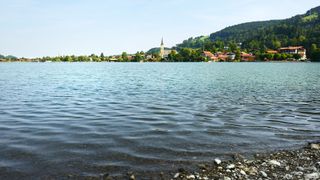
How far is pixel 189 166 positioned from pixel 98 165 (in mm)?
3766

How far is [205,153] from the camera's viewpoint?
14672mm

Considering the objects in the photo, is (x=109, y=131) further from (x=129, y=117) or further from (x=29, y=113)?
(x=29, y=113)

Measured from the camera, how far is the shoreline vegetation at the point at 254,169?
450 inches

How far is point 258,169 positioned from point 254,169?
0.19 m

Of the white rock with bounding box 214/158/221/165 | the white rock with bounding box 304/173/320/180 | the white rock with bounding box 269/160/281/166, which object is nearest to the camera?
the white rock with bounding box 304/173/320/180

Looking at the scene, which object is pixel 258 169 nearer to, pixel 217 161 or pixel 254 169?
pixel 254 169

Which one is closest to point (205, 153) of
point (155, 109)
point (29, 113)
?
point (155, 109)

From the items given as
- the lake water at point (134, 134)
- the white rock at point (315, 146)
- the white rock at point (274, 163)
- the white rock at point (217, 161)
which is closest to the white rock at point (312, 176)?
the white rock at point (274, 163)

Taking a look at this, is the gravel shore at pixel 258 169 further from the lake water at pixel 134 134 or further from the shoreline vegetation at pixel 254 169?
the lake water at pixel 134 134

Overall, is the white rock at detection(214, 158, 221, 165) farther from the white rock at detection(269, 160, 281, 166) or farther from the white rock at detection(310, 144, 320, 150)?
the white rock at detection(310, 144, 320, 150)

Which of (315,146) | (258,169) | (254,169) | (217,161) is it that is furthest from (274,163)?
(315,146)

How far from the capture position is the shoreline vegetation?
1143 centimetres

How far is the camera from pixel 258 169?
39.8 ft

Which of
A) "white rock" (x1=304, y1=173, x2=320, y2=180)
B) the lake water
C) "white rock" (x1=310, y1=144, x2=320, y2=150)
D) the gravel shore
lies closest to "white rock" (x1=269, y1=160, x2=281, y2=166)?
the gravel shore
